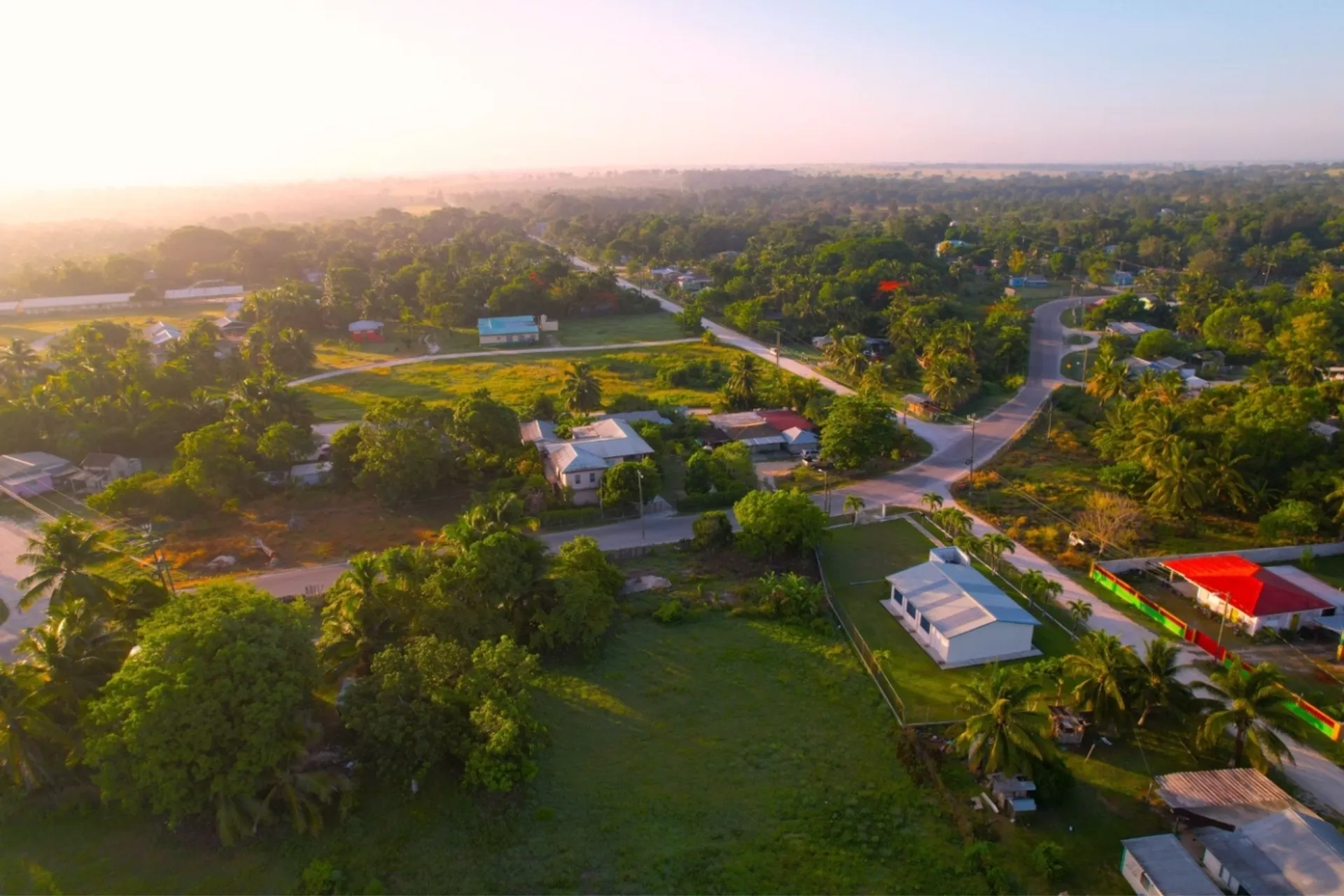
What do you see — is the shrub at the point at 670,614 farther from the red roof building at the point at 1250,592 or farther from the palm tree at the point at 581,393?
the palm tree at the point at 581,393

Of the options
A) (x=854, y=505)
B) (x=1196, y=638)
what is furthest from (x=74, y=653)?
(x=1196, y=638)

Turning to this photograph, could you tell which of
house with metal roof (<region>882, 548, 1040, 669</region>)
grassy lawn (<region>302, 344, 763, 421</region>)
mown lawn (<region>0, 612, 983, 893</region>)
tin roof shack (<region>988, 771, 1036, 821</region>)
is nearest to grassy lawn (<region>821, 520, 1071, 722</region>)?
house with metal roof (<region>882, 548, 1040, 669</region>)

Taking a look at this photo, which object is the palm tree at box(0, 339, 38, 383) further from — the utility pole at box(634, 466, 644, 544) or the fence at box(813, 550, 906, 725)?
the fence at box(813, 550, 906, 725)

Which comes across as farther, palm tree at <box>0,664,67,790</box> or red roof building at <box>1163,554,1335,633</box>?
red roof building at <box>1163,554,1335,633</box>

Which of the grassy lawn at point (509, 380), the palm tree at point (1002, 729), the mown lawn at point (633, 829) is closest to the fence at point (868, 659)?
the mown lawn at point (633, 829)

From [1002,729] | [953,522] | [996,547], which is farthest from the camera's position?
[953,522]

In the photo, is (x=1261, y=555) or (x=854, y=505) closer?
(x=1261, y=555)

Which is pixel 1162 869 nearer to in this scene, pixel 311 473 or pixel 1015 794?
pixel 1015 794
